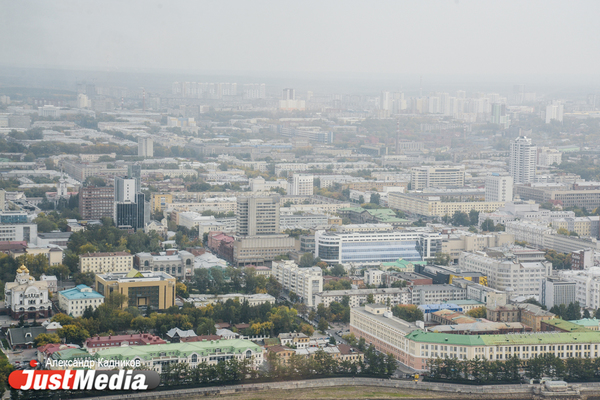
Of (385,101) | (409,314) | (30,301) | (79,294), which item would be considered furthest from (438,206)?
(385,101)

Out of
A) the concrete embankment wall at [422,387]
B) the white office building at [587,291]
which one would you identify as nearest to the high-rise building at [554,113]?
the white office building at [587,291]

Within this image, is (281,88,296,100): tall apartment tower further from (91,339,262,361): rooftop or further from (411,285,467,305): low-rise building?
(91,339,262,361): rooftop

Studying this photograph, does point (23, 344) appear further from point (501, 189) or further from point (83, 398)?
point (501, 189)

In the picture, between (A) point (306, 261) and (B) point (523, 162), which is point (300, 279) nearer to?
(A) point (306, 261)

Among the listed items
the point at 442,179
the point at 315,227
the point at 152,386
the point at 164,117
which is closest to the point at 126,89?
the point at 164,117

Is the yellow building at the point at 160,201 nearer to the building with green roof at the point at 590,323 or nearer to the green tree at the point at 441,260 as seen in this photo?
the green tree at the point at 441,260

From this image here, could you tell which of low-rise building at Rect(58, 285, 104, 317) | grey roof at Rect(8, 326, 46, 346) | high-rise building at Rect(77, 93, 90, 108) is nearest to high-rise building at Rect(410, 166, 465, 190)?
low-rise building at Rect(58, 285, 104, 317)
